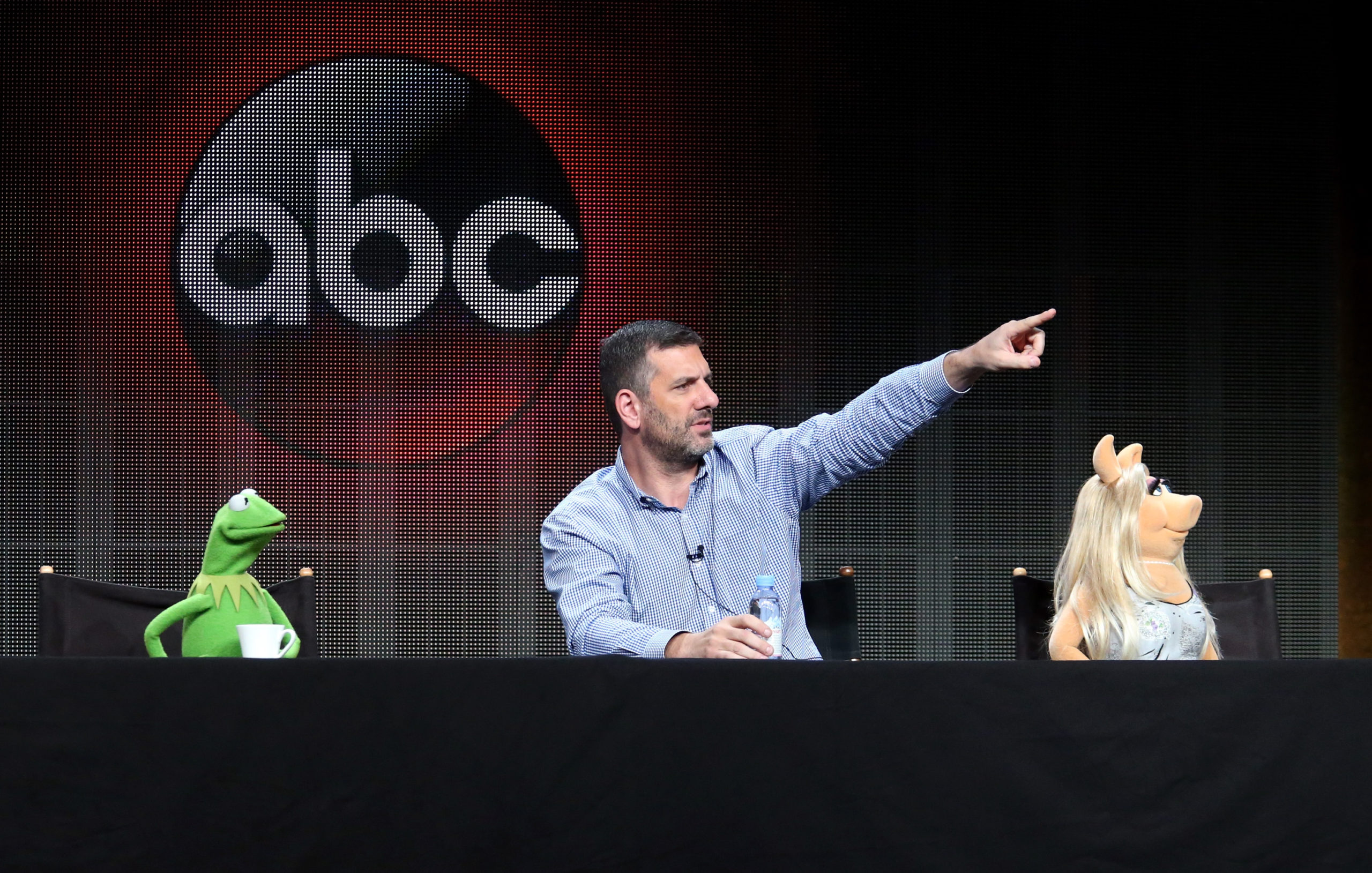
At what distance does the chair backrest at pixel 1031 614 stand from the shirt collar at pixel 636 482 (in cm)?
69

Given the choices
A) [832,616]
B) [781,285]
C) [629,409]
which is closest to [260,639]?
[629,409]

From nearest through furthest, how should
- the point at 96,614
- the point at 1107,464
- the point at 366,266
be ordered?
the point at 1107,464 < the point at 96,614 < the point at 366,266

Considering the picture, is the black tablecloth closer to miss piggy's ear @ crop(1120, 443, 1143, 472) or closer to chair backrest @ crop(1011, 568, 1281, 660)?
miss piggy's ear @ crop(1120, 443, 1143, 472)

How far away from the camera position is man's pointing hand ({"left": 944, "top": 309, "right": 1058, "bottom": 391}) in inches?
68.3

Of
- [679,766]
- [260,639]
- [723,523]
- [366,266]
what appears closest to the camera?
[679,766]

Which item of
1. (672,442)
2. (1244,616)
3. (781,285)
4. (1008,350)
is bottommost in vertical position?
(1244,616)

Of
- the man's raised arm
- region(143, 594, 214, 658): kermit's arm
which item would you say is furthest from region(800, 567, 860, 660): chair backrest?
region(143, 594, 214, 658): kermit's arm

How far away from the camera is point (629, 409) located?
6.95ft

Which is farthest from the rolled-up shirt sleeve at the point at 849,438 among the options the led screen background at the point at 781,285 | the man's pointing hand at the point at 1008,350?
the led screen background at the point at 781,285

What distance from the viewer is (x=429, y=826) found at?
970 millimetres

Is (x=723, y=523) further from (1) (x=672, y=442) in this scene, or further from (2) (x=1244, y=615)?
(2) (x=1244, y=615)

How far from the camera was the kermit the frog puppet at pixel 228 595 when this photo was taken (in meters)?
1.63

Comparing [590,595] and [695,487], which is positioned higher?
[695,487]

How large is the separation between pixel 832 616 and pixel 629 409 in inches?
24.1
